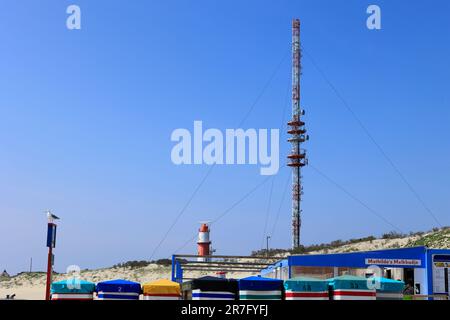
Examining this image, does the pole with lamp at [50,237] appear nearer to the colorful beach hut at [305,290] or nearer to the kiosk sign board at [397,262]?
the colorful beach hut at [305,290]

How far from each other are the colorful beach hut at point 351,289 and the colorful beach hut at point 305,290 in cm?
29

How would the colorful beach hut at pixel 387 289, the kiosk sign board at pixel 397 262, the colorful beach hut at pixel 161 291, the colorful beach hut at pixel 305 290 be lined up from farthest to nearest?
the kiosk sign board at pixel 397 262 < the colorful beach hut at pixel 387 289 < the colorful beach hut at pixel 161 291 < the colorful beach hut at pixel 305 290

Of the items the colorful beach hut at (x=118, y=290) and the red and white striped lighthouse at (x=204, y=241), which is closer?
the colorful beach hut at (x=118, y=290)

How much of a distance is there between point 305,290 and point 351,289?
3.67ft

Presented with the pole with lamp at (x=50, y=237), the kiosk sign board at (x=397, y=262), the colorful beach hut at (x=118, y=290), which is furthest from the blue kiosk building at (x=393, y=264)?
the colorful beach hut at (x=118, y=290)

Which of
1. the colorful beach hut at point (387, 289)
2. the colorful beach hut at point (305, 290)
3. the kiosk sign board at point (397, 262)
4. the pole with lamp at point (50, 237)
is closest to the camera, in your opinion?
the colorful beach hut at point (305, 290)

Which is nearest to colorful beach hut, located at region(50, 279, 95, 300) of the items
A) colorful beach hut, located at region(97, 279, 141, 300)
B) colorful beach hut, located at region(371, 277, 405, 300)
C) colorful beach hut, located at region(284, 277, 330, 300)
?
colorful beach hut, located at region(97, 279, 141, 300)

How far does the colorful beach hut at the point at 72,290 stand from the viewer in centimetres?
1532

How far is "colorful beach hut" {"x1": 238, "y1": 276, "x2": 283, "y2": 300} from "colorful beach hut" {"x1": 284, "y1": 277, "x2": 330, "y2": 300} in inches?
10.0
